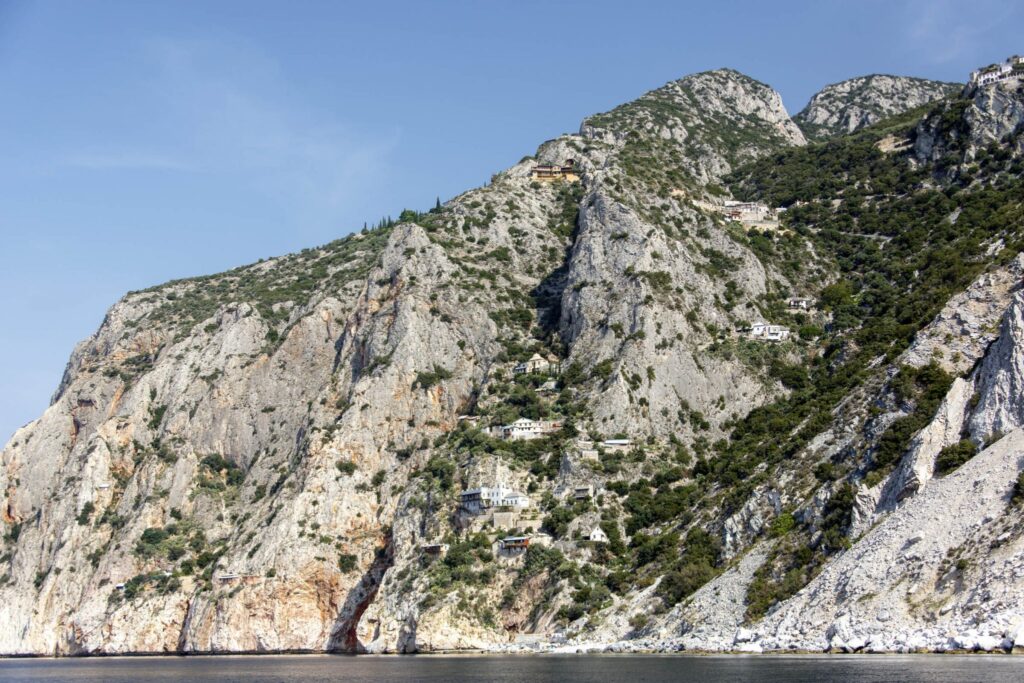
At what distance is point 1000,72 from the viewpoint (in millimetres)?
132375

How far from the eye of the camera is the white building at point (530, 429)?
107 m

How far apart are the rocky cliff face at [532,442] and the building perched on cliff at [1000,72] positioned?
328 cm

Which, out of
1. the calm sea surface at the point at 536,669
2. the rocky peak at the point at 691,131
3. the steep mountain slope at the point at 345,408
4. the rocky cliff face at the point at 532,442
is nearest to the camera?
the calm sea surface at the point at 536,669

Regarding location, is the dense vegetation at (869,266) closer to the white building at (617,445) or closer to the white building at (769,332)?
the white building at (769,332)

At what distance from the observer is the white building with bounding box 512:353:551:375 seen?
116 m

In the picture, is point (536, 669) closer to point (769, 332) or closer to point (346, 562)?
point (346, 562)

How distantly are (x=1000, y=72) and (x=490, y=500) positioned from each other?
246 ft

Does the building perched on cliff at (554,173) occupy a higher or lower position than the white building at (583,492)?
higher

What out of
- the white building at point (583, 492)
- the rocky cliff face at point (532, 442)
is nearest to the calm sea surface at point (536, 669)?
the rocky cliff face at point (532, 442)

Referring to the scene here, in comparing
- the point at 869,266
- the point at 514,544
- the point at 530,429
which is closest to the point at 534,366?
the point at 530,429

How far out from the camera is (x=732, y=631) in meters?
Answer: 73.4

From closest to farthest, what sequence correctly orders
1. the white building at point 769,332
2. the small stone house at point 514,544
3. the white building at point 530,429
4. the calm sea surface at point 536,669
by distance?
the calm sea surface at point 536,669 → the small stone house at point 514,544 → the white building at point 530,429 → the white building at point 769,332

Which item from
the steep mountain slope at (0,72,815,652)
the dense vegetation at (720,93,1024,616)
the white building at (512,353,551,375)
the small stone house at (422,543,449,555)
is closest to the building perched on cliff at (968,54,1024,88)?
the dense vegetation at (720,93,1024,616)

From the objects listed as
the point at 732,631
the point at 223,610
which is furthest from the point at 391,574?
the point at 732,631
